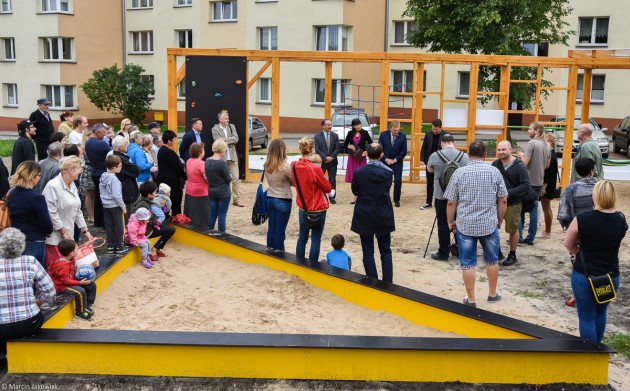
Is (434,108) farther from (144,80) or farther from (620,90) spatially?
(144,80)

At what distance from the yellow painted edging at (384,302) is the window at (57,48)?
29080 mm

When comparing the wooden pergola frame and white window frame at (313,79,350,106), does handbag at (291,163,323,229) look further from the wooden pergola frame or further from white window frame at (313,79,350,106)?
white window frame at (313,79,350,106)

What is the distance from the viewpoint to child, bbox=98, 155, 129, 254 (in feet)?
28.0

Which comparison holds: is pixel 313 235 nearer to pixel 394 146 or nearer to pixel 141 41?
pixel 394 146

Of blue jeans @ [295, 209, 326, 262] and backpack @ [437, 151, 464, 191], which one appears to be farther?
backpack @ [437, 151, 464, 191]

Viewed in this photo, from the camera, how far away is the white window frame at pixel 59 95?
35031 mm

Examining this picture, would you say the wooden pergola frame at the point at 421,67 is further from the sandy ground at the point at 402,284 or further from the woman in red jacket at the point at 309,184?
the woman in red jacket at the point at 309,184

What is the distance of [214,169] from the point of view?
9.88 metres

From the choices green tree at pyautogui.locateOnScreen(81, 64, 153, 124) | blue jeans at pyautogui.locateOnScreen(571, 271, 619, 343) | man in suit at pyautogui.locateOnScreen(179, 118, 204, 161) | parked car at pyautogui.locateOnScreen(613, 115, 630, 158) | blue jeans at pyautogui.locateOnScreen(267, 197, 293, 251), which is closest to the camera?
blue jeans at pyautogui.locateOnScreen(571, 271, 619, 343)

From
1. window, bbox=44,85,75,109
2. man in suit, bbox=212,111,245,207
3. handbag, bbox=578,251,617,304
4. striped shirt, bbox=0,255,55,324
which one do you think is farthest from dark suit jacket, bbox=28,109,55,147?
window, bbox=44,85,75,109

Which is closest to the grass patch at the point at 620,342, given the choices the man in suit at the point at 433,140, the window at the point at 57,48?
the man in suit at the point at 433,140

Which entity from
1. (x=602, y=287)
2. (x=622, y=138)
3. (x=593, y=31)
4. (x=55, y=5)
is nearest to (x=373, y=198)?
(x=602, y=287)

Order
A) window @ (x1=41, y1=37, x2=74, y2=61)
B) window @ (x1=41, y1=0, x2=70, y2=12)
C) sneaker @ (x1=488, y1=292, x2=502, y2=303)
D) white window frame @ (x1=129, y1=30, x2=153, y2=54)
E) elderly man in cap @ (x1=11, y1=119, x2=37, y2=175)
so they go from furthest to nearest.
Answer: white window frame @ (x1=129, y1=30, x2=153, y2=54)
window @ (x1=41, y1=37, x2=74, y2=61)
window @ (x1=41, y1=0, x2=70, y2=12)
elderly man in cap @ (x1=11, y1=119, x2=37, y2=175)
sneaker @ (x1=488, y1=292, x2=502, y2=303)

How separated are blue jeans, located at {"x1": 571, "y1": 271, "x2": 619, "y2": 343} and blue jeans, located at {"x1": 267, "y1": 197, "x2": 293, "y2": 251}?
13.3 ft
